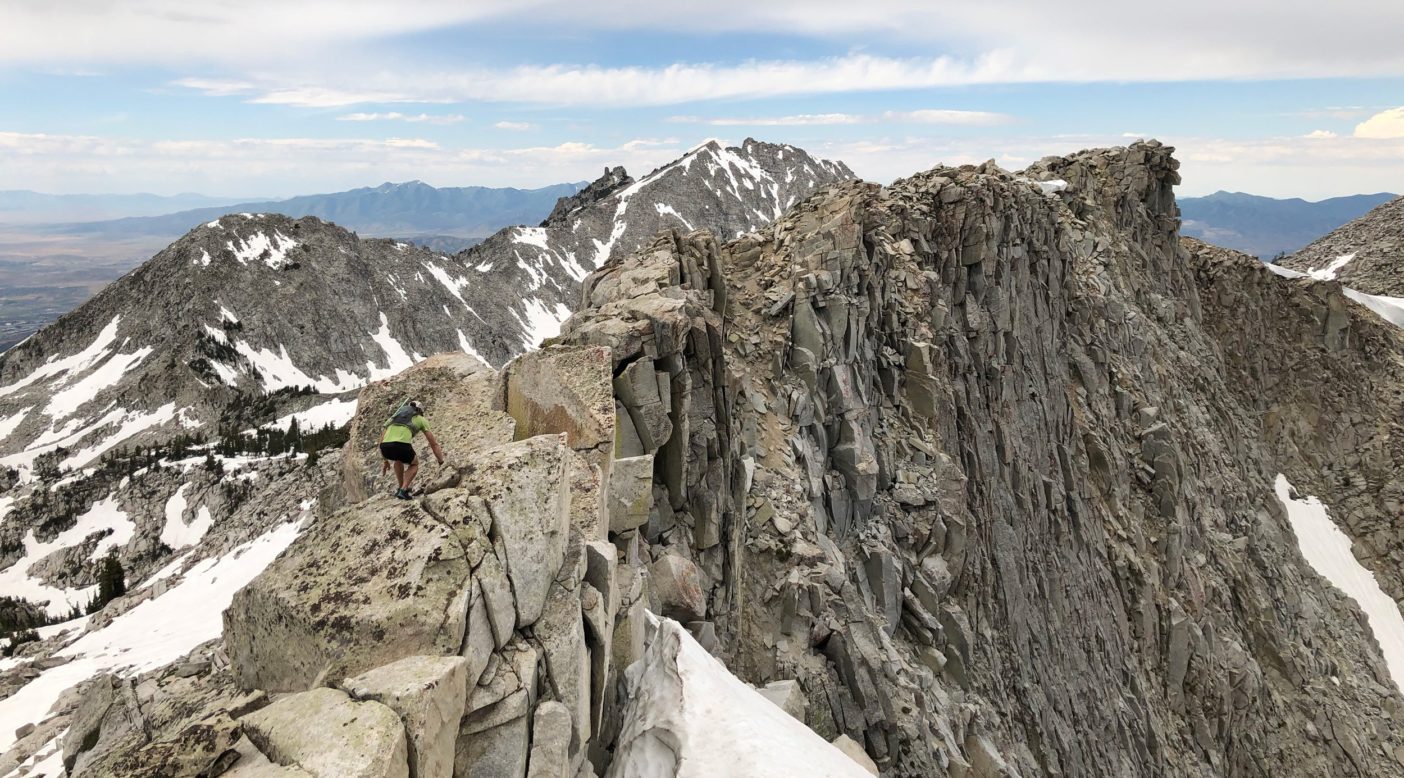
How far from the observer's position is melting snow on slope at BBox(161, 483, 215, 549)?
7461 cm

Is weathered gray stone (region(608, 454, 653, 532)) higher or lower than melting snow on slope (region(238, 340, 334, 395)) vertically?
higher

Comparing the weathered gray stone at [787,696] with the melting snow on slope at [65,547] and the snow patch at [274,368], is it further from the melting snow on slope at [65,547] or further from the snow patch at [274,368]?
the snow patch at [274,368]

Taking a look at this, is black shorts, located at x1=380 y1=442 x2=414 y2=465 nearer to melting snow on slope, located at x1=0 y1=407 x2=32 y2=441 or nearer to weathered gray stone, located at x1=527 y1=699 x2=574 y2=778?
weathered gray stone, located at x1=527 y1=699 x2=574 y2=778

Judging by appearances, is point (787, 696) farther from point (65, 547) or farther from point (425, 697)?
point (65, 547)

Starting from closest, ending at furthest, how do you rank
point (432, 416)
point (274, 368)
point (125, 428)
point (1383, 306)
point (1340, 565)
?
point (432, 416)
point (1340, 565)
point (1383, 306)
point (125, 428)
point (274, 368)

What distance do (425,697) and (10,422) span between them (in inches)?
6254

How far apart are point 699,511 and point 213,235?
584 feet

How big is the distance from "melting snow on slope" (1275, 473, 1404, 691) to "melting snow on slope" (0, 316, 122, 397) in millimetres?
175745

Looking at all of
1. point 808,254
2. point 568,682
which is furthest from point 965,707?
point 568,682

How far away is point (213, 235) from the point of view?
158500mm

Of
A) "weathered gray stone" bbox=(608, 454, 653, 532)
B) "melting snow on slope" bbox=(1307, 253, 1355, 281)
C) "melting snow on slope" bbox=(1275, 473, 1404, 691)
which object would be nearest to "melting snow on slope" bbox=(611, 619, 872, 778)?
"weathered gray stone" bbox=(608, 454, 653, 532)

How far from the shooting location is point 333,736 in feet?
25.3

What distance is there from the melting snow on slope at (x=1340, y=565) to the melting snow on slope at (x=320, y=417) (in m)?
111

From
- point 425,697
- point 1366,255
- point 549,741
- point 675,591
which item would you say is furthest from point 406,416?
point 1366,255
